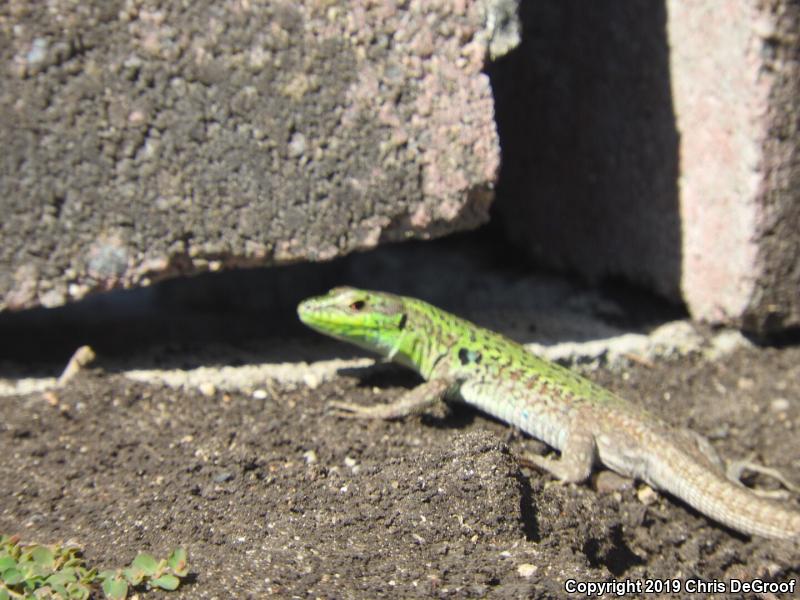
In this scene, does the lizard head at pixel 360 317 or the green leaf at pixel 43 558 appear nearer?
the green leaf at pixel 43 558

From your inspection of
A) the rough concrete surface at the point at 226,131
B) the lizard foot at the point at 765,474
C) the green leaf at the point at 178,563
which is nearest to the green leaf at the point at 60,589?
the green leaf at the point at 178,563

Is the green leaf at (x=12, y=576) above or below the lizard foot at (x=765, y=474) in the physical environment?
above

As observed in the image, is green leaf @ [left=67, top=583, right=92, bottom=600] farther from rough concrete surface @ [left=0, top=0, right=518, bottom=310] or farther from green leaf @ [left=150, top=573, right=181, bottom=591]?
rough concrete surface @ [left=0, top=0, right=518, bottom=310]

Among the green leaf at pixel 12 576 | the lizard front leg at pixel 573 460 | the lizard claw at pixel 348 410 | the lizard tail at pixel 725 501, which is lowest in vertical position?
the lizard tail at pixel 725 501

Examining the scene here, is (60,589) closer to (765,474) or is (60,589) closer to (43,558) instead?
(43,558)

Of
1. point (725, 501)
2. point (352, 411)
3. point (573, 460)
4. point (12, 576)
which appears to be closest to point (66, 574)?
point (12, 576)

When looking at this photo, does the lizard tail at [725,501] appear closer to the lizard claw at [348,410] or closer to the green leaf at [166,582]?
the lizard claw at [348,410]
